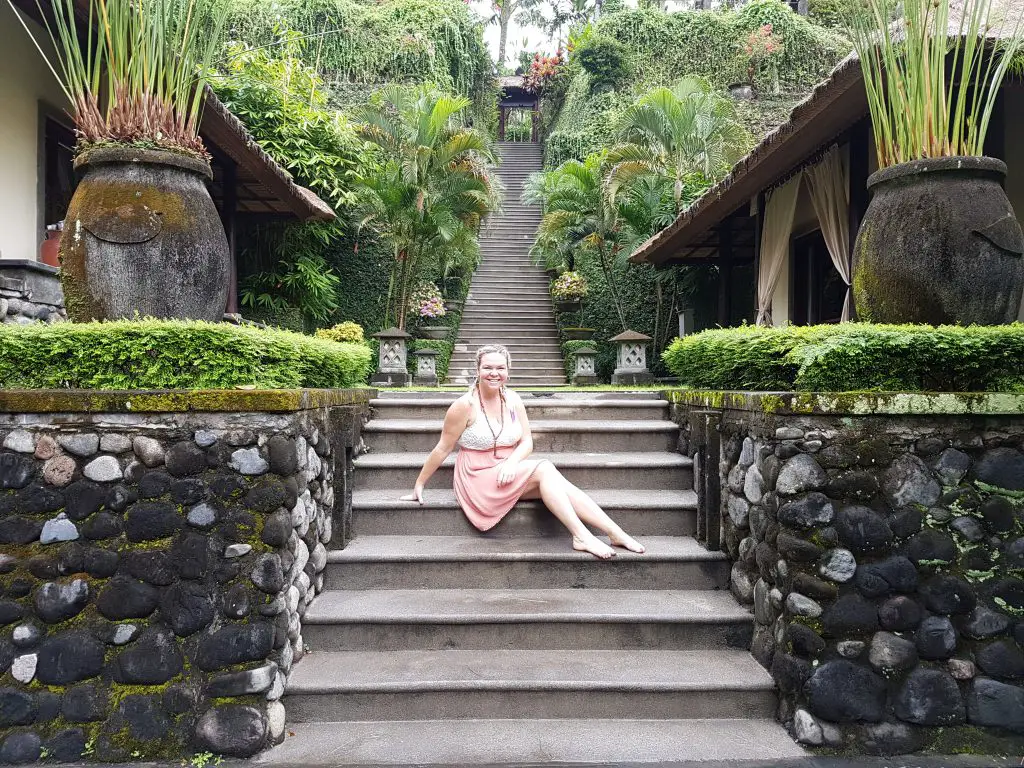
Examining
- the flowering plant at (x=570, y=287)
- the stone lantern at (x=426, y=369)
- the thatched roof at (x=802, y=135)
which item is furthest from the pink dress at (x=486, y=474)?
the flowering plant at (x=570, y=287)

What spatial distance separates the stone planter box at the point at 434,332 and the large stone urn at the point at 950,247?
10.6m

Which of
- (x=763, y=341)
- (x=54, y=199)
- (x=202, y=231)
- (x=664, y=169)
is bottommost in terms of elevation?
(x=763, y=341)

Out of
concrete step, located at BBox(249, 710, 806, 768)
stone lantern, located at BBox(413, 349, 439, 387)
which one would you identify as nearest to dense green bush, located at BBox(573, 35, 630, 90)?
stone lantern, located at BBox(413, 349, 439, 387)

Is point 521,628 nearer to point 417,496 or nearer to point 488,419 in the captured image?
point 417,496

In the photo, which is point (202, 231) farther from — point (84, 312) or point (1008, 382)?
point (1008, 382)

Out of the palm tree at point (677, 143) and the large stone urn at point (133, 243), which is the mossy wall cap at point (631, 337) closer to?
the palm tree at point (677, 143)

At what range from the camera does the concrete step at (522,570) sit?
3738 mm

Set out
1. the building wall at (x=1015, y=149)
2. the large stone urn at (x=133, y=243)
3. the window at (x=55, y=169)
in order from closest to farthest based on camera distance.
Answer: the large stone urn at (x=133, y=243) < the building wall at (x=1015, y=149) < the window at (x=55, y=169)

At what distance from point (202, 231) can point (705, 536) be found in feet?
10.3

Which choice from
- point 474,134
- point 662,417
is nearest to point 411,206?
point 474,134

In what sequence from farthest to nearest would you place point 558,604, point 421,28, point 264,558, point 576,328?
1. point 421,28
2. point 576,328
3. point 558,604
4. point 264,558

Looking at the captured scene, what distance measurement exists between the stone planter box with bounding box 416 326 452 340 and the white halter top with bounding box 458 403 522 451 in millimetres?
9616

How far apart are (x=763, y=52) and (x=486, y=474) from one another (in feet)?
67.9

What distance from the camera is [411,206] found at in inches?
479
